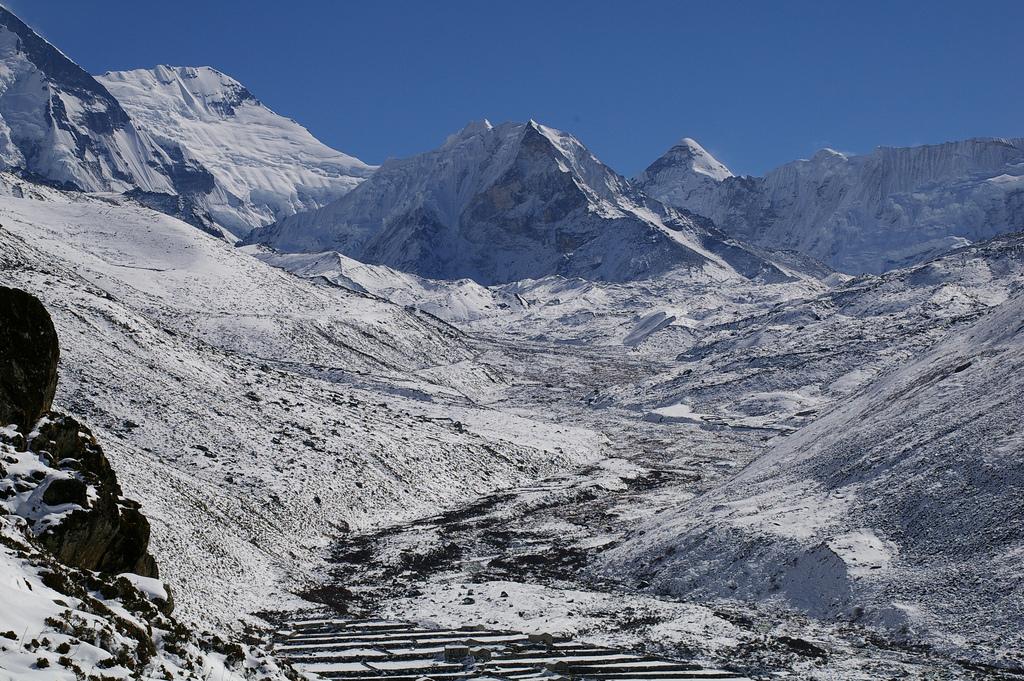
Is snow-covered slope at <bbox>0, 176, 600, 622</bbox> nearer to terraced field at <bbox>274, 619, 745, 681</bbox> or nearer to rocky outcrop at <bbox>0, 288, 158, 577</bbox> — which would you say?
terraced field at <bbox>274, 619, 745, 681</bbox>

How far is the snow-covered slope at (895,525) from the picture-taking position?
32125mm

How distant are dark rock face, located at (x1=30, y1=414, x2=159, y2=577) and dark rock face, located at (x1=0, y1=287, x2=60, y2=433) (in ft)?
1.97

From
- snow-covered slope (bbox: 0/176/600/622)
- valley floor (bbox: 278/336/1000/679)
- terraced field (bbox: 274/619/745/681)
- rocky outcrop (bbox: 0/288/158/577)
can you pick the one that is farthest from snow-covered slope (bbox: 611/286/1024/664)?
rocky outcrop (bbox: 0/288/158/577)

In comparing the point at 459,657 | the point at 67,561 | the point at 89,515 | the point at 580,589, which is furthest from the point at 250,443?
the point at 67,561

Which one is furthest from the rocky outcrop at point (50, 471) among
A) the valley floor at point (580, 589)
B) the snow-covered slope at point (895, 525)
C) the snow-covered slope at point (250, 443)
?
the snow-covered slope at point (895, 525)

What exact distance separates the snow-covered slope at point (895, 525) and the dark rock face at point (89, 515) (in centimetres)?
2412

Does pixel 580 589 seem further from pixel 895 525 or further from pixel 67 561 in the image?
pixel 67 561

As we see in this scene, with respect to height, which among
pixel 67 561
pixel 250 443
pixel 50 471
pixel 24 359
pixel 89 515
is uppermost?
pixel 250 443

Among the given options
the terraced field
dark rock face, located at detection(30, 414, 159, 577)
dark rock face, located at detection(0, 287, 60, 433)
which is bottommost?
the terraced field

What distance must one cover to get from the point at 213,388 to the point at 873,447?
147ft

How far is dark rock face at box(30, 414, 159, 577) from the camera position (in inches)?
793

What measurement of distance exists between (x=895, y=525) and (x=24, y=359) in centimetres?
3209

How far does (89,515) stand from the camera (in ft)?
67.8

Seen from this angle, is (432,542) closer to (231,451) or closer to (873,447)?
(231,451)
